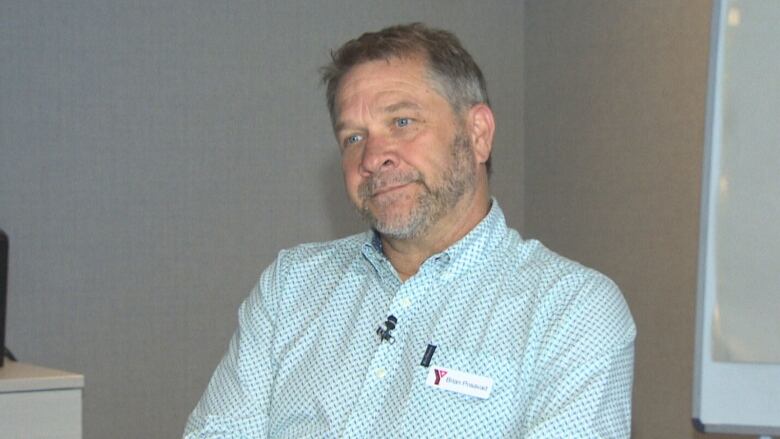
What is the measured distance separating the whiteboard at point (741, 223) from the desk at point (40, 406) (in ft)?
5.69

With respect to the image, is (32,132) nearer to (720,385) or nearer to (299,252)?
(299,252)

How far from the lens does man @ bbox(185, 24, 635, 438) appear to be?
2.05 m

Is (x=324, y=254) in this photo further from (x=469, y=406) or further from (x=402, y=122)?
(x=469, y=406)

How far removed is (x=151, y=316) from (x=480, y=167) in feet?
6.85

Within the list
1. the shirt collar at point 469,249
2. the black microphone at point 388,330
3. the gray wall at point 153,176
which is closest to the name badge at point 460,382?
the black microphone at point 388,330

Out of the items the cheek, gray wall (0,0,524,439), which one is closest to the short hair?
the cheek

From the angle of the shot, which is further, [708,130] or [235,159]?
[235,159]

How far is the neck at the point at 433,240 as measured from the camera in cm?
236

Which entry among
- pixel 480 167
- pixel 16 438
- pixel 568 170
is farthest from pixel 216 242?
pixel 480 167

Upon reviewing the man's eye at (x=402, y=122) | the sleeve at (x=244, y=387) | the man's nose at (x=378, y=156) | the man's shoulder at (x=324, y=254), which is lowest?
the sleeve at (x=244, y=387)

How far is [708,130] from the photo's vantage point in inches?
59.0

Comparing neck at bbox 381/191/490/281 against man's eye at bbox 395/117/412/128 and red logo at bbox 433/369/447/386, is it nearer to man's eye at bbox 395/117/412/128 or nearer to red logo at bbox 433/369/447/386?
man's eye at bbox 395/117/412/128

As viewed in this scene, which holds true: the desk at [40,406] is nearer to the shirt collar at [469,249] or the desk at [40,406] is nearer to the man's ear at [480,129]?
the shirt collar at [469,249]

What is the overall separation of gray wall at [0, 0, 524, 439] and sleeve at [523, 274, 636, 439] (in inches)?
94.4
